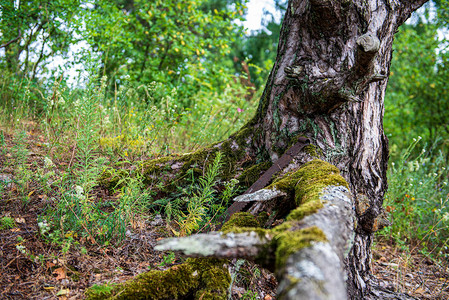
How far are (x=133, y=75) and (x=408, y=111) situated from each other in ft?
25.3

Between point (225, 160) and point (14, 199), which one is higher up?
point (225, 160)

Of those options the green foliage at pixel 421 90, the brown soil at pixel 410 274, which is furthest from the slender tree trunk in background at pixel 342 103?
the green foliage at pixel 421 90

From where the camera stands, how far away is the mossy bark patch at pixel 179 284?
1.46 metres

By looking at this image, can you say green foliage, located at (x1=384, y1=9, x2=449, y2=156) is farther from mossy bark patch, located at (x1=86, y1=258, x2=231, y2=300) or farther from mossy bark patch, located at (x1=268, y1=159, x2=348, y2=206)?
mossy bark patch, located at (x1=86, y1=258, x2=231, y2=300)

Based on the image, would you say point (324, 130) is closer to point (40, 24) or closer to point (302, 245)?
point (302, 245)

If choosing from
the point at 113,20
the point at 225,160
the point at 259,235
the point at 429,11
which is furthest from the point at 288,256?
the point at 429,11

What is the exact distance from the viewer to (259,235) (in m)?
1.20

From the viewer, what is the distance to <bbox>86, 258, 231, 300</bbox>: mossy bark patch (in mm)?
1459

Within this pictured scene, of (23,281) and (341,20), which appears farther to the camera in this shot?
(341,20)

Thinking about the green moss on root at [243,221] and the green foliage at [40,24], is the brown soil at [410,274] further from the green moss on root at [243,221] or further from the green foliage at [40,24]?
the green foliage at [40,24]

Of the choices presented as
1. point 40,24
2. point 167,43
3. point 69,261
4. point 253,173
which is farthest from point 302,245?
point 167,43

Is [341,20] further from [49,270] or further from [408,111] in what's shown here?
[408,111]

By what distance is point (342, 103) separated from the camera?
7.97 feet

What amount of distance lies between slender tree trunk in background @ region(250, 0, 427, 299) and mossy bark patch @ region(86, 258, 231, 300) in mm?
1295
